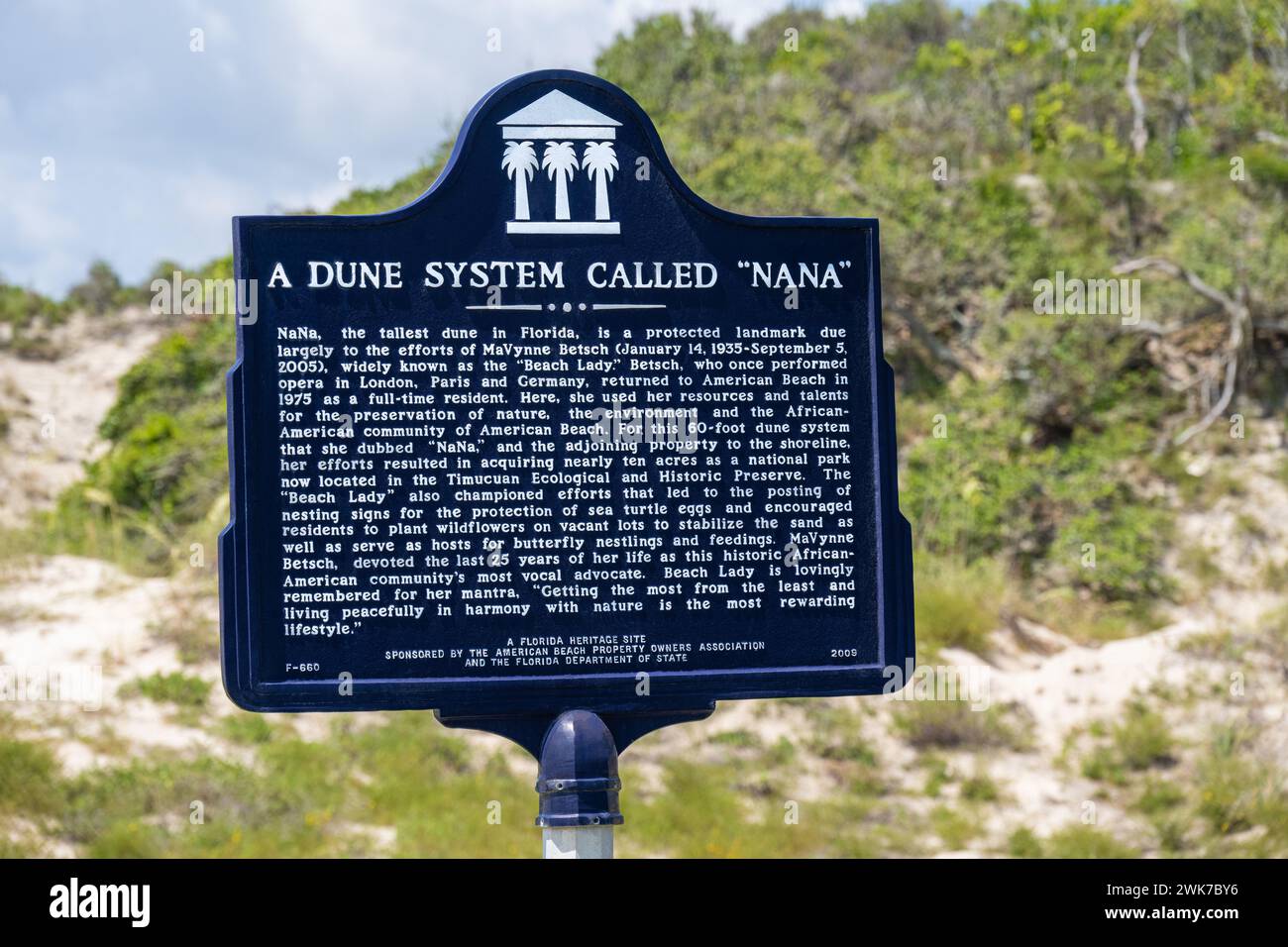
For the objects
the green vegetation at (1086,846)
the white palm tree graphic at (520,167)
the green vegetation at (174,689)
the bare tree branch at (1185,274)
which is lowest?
the green vegetation at (1086,846)

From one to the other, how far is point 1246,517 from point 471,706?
29.6 feet

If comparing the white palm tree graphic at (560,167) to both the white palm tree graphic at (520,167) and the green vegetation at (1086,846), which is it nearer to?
the white palm tree graphic at (520,167)

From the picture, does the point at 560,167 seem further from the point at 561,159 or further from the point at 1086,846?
the point at 1086,846

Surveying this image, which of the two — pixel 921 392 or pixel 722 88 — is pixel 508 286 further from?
pixel 722 88

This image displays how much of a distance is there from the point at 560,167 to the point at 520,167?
5.9 inches

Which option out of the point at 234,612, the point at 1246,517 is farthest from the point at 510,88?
the point at 1246,517

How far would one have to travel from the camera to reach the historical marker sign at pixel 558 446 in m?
4.79

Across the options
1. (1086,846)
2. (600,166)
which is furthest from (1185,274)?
(600,166)

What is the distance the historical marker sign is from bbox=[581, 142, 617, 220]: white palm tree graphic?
0.01 m

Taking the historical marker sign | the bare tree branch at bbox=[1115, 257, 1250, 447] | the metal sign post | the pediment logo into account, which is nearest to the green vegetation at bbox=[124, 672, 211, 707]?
the historical marker sign

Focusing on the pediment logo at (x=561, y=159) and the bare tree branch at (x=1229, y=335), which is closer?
the pediment logo at (x=561, y=159)

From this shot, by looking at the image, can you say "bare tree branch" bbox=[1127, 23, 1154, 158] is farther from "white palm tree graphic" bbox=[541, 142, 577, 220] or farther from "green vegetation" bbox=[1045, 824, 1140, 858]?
"white palm tree graphic" bbox=[541, 142, 577, 220]

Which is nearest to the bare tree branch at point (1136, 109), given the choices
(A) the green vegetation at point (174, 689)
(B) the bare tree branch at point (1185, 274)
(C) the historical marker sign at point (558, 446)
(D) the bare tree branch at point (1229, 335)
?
(B) the bare tree branch at point (1185, 274)
